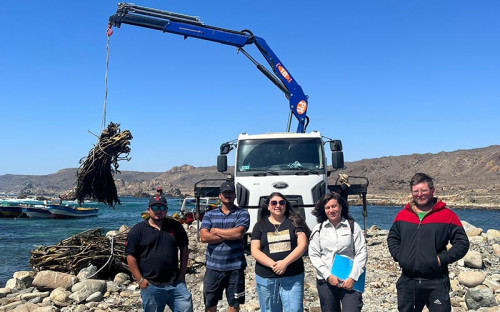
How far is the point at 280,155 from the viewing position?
30.5 ft

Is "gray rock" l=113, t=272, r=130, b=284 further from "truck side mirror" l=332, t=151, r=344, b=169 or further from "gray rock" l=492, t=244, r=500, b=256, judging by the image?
"gray rock" l=492, t=244, r=500, b=256

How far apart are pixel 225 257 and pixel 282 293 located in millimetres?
835

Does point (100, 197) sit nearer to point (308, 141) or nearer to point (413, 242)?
point (308, 141)

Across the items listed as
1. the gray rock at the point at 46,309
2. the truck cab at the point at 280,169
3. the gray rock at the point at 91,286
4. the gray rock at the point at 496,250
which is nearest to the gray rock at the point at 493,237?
the gray rock at the point at 496,250

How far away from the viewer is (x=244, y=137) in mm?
9617

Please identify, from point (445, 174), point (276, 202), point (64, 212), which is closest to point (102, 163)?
point (276, 202)

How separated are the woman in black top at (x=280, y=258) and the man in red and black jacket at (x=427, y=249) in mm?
974

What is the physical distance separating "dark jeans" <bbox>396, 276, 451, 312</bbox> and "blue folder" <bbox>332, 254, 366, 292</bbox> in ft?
1.36

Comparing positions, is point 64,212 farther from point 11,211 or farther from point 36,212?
point 11,211

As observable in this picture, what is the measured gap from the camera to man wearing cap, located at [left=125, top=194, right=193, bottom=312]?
421 centimetres

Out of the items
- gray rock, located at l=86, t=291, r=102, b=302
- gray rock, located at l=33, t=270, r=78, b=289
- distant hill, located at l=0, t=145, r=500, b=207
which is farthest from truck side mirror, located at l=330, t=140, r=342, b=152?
distant hill, located at l=0, t=145, r=500, b=207

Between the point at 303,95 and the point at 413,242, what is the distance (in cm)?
986

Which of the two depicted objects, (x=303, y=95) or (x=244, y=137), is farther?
(x=303, y=95)

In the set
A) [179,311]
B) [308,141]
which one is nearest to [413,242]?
[179,311]
